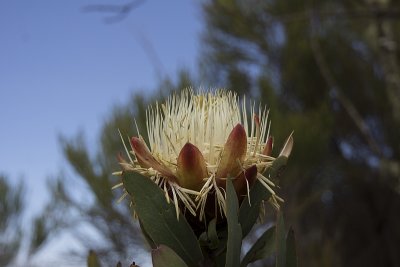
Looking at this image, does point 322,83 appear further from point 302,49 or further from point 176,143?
point 176,143

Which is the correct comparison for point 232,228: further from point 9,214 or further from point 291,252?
point 9,214

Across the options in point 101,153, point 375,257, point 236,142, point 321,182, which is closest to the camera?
point 236,142

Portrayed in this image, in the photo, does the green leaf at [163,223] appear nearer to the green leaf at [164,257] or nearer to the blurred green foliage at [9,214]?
the green leaf at [164,257]

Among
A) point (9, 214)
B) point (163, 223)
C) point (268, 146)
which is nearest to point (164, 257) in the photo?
point (163, 223)

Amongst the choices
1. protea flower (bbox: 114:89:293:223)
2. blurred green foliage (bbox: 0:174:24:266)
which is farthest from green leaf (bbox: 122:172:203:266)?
blurred green foliage (bbox: 0:174:24:266)

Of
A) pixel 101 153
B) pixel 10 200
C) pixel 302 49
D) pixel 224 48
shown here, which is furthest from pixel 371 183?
pixel 10 200

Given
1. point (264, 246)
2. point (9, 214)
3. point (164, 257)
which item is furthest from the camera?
point (9, 214)

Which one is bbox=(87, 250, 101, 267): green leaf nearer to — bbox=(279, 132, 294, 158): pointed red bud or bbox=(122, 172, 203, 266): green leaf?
bbox=(122, 172, 203, 266): green leaf
